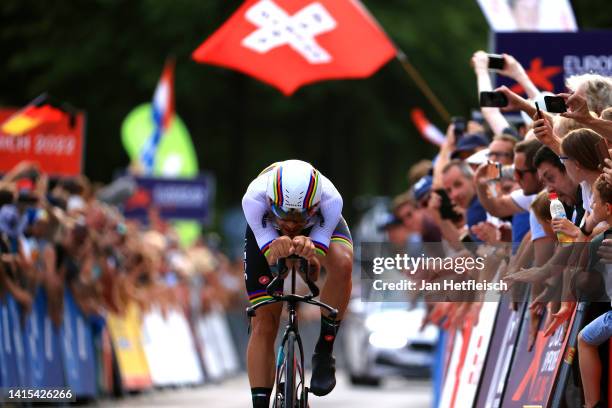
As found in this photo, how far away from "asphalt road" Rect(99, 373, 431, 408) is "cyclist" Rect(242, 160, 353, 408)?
27.3 ft

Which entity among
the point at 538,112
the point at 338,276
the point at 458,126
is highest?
the point at 458,126

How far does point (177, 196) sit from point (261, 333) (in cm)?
1856

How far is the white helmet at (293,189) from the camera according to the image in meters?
8.62

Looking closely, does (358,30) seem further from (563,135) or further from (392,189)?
(392,189)

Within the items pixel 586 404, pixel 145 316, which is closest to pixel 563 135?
pixel 586 404

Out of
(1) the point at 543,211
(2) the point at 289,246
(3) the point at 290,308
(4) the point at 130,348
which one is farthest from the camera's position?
(4) the point at 130,348

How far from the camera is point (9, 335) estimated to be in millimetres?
14211

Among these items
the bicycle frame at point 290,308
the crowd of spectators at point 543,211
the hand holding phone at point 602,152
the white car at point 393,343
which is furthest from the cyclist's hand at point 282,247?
the white car at point 393,343

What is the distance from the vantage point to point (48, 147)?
17719 mm

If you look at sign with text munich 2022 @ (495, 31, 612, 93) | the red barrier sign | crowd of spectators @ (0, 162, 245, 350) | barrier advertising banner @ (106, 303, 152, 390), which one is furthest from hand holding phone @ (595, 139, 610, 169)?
barrier advertising banner @ (106, 303, 152, 390)

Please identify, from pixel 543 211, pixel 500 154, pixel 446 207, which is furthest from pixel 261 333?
pixel 446 207

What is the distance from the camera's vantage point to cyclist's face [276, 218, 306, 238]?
8875mm

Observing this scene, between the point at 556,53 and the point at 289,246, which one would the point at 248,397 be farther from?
the point at 289,246

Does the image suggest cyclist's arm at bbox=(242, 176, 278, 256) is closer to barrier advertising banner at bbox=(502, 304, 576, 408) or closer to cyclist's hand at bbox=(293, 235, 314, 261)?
cyclist's hand at bbox=(293, 235, 314, 261)
